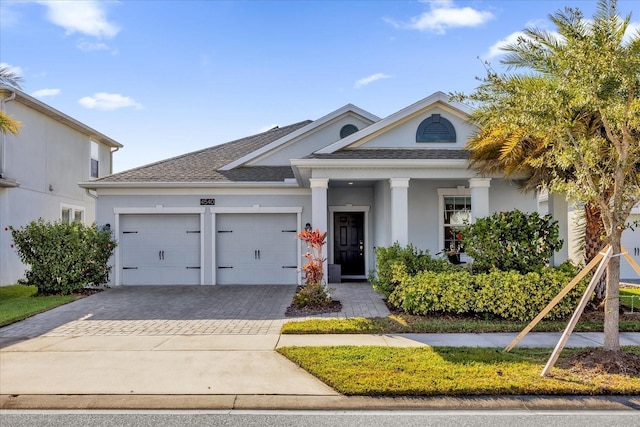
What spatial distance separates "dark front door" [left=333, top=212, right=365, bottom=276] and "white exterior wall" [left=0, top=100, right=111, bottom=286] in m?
10.5

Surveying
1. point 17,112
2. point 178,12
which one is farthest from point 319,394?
point 17,112

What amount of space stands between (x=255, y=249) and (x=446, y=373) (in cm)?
908

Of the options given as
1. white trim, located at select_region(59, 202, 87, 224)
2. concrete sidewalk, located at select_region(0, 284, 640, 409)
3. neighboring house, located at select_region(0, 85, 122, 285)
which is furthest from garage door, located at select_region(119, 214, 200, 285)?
white trim, located at select_region(59, 202, 87, 224)

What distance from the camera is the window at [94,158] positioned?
18.9 m

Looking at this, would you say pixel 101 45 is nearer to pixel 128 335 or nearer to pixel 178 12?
pixel 178 12

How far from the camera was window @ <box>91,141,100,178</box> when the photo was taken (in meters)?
18.9

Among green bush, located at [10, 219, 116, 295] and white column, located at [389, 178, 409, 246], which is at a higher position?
white column, located at [389, 178, 409, 246]

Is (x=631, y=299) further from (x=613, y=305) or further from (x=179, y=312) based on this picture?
(x=179, y=312)

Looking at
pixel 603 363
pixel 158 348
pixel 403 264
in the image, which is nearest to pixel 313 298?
pixel 403 264

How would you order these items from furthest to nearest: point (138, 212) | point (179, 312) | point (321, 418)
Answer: point (138, 212) → point (179, 312) → point (321, 418)

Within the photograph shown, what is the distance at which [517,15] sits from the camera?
10156 millimetres

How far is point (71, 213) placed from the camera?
17250 mm

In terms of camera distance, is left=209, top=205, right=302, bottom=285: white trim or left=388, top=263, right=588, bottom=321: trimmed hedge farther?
left=209, top=205, right=302, bottom=285: white trim

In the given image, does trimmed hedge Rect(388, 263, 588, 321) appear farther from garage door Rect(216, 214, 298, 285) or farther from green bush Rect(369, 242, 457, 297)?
garage door Rect(216, 214, 298, 285)
